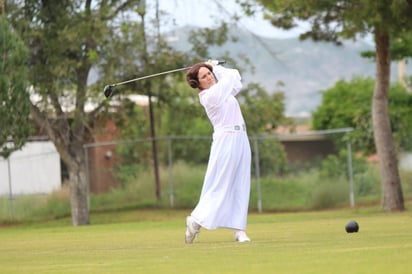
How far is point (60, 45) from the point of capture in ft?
113

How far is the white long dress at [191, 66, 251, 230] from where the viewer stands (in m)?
16.8

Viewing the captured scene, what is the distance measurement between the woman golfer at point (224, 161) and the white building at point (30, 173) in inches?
926

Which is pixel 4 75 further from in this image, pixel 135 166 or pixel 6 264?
pixel 6 264

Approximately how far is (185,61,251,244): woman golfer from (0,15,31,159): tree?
536 inches

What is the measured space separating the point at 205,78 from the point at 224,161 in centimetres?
115

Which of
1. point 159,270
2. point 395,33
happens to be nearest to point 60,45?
point 395,33

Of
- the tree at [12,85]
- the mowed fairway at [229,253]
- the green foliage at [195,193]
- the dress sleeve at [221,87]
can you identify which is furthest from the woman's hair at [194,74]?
the green foliage at [195,193]

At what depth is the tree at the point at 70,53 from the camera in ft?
112

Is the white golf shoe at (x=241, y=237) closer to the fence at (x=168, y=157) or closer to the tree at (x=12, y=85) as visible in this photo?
the tree at (x=12, y=85)

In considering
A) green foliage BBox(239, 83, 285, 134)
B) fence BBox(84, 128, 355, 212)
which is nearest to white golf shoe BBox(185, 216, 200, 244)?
fence BBox(84, 128, 355, 212)

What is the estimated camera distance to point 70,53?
3522 centimetres

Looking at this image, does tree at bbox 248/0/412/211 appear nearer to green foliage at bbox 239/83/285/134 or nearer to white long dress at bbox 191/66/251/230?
green foliage at bbox 239/83/285/134

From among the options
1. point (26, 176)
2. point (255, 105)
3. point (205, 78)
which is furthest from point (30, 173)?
point (205, 78)

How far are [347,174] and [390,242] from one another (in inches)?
1006
